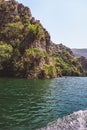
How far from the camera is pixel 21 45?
522ft

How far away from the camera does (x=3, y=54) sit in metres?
144

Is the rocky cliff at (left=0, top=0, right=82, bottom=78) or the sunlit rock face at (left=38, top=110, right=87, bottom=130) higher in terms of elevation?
the rocky cliff at (left=0, top=0, right=82, bottom=78)

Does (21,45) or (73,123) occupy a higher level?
(21,45)

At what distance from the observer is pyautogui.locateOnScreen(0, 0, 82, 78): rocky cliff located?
14588cm

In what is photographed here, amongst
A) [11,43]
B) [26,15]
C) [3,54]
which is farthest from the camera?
[26,15]

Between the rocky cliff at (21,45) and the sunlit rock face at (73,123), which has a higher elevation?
the rocky cliff at (21,45)

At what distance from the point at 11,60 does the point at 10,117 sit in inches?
4447

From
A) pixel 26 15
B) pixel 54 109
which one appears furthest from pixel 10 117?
pixel 26 15

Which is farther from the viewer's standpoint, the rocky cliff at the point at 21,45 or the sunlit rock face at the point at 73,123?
the rocky cliff at the point at 21,45

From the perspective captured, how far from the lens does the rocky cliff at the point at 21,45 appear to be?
479ft

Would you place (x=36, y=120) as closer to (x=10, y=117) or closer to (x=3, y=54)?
(x=10, y=117)

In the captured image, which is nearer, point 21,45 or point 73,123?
point 73,123

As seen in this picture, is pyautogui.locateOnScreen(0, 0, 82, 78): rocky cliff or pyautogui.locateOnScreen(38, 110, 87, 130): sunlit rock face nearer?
pyautogui.locateOnScreen(38, 110, 87, 130): sunlit rock face

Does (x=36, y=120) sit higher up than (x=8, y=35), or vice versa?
(x=8, y=35)
